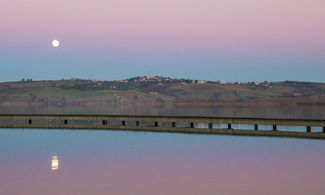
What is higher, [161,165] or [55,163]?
[55,163]

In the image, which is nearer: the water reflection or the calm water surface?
the calm water surface

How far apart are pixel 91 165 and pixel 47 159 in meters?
4.57

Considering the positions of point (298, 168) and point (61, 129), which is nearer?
point (298, 168)

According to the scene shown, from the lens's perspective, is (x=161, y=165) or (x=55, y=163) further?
(x=55, y=163)

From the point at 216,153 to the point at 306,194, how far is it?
14.1 meters

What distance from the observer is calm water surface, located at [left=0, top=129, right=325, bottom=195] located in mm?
25734

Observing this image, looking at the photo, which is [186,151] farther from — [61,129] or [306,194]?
[61,129]

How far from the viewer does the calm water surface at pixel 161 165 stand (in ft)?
84.4

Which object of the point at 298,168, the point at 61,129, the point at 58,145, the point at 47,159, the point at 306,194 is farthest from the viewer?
the point at 61,129

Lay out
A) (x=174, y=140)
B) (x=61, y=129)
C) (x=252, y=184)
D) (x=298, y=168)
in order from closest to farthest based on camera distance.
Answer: (x=252, y=184) → (x=298, y=168) → (x=174, y=140) → (x=61, y=129)

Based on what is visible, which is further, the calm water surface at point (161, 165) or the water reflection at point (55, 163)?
the water reflection at point (55, 163)

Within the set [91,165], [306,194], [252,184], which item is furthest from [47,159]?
[306,194]

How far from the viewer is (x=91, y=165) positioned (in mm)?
32094

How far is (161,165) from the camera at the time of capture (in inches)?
1283
